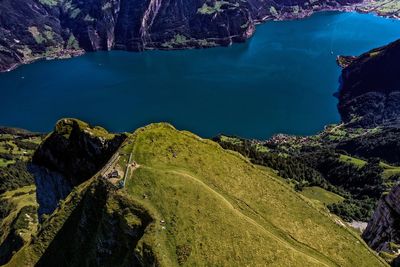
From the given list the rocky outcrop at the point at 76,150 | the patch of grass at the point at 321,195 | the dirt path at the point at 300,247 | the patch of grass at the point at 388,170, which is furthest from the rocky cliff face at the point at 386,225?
the patch of grass at the point at 388,170

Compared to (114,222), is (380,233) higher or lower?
lower

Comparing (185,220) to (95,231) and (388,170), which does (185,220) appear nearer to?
→ (95,231)

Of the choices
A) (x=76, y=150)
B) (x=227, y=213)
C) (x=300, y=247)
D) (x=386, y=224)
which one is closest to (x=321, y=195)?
(x=386, y=224)

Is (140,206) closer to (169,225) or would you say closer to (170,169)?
(169,225)

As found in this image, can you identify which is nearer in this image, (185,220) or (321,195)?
(185,220)

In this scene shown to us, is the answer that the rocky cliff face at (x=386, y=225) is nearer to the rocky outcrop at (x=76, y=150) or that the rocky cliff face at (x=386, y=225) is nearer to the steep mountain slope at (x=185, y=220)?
the steep mountain slope at (x=185, y=220)

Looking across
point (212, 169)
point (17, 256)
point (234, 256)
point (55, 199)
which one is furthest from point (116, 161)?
point (55, 199)
